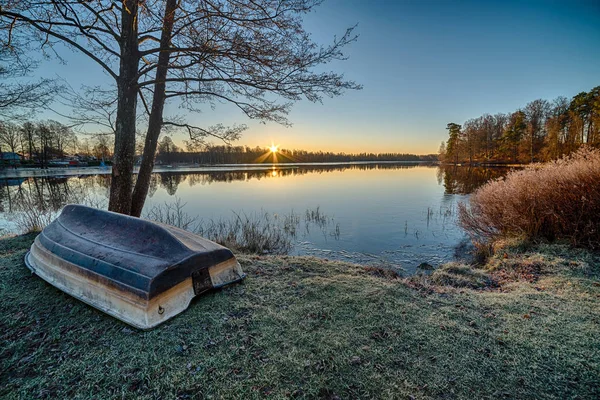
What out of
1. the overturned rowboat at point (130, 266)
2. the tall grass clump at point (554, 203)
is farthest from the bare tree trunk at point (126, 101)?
the tall grass clump at point (554, 203)

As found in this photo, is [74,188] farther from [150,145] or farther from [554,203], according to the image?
[554,203]

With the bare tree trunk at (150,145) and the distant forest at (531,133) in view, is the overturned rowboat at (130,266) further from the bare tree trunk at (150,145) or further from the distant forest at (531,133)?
the distant forest at (531,133)

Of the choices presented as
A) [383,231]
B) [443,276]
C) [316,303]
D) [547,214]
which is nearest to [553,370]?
[316,303]

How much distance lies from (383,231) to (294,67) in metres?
6.88

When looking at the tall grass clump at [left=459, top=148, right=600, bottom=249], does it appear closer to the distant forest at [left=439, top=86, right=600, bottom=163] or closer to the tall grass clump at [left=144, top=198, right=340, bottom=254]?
the tall grass clump at [left=144, top=198, right=340, bottom=254]

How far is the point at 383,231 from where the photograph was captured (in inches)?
364

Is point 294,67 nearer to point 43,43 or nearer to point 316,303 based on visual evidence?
point 316,303

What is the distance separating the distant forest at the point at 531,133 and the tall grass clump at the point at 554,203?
55.2 feet

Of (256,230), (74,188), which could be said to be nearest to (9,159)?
(74,188)

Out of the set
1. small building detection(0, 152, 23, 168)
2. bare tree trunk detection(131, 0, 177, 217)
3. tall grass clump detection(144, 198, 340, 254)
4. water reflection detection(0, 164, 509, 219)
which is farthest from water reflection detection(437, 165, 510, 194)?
small building detection(0, 152, 23, 168)

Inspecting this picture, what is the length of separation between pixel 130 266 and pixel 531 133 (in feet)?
157

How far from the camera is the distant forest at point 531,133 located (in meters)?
28.5

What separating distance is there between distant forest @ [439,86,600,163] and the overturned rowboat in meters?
24.8

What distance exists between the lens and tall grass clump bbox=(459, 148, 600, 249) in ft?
16.8
